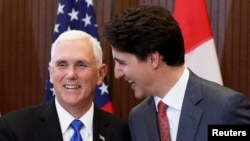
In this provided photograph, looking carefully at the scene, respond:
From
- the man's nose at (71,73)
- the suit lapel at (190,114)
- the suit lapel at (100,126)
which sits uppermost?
the man's nose at (71,73)

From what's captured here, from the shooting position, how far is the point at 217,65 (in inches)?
139

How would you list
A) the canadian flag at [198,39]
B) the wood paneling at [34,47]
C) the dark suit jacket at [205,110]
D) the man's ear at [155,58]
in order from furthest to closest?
the wood paneling at [34,47] < the canadian flag at [198,39] < the man's ear at [155,58] < the dark suit jacket at [205,110]

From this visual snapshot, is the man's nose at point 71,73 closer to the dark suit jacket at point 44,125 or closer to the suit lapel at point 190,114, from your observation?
the dark suit jacket at point 44,125

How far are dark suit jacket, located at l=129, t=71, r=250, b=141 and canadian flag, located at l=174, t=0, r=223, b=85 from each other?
1.46 meters

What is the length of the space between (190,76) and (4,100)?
2.30 metres

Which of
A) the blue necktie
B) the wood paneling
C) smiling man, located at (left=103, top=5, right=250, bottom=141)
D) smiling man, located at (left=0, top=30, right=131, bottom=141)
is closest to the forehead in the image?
smiling man, located at (left=0, top=30, right=131, bottom=141)

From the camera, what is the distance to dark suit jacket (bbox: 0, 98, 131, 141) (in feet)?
6.95

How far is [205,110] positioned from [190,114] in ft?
0.20

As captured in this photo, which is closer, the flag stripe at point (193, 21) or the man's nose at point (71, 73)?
the man's nose at point (71, 73)

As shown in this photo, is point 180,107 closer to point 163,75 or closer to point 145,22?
point 163,75

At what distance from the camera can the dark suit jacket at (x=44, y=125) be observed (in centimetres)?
212

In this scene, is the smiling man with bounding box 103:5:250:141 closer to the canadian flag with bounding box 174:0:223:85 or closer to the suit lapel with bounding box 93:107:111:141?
the suit lapel with bounding box 93:107:111:141

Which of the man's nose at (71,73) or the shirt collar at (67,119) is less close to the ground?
the man's nose at (71,73)

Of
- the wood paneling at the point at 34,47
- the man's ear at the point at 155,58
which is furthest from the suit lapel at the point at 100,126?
the wood paneling at the point at 34,47
